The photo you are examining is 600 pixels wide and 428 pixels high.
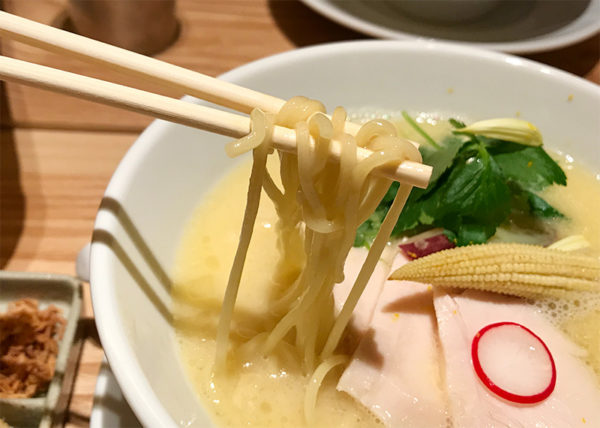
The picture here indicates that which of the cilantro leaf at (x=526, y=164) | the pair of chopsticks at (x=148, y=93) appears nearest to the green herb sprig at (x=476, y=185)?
the cilantro leaf at (x=526, y=164)

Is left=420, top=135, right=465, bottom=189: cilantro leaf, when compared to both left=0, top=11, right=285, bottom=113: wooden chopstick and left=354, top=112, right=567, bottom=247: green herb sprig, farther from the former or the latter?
left=0, top=11, right=285, bottom=113: wooden chopstick

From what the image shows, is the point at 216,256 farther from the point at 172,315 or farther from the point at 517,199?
the point at 517,199

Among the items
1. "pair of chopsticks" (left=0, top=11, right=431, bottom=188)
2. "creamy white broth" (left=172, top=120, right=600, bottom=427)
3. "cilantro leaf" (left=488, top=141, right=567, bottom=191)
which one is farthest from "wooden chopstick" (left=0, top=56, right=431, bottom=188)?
"cilantro leaf" (left=488, top=141, right=567, bottom=191)

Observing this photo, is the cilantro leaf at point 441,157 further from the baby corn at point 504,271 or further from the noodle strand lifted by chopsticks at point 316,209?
the noodle strand lifted by chopsticks at point 316,209

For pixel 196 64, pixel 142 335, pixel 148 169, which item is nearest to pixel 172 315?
pixel 142 335

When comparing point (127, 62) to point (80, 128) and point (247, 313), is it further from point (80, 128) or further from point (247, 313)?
point (80, 128)
